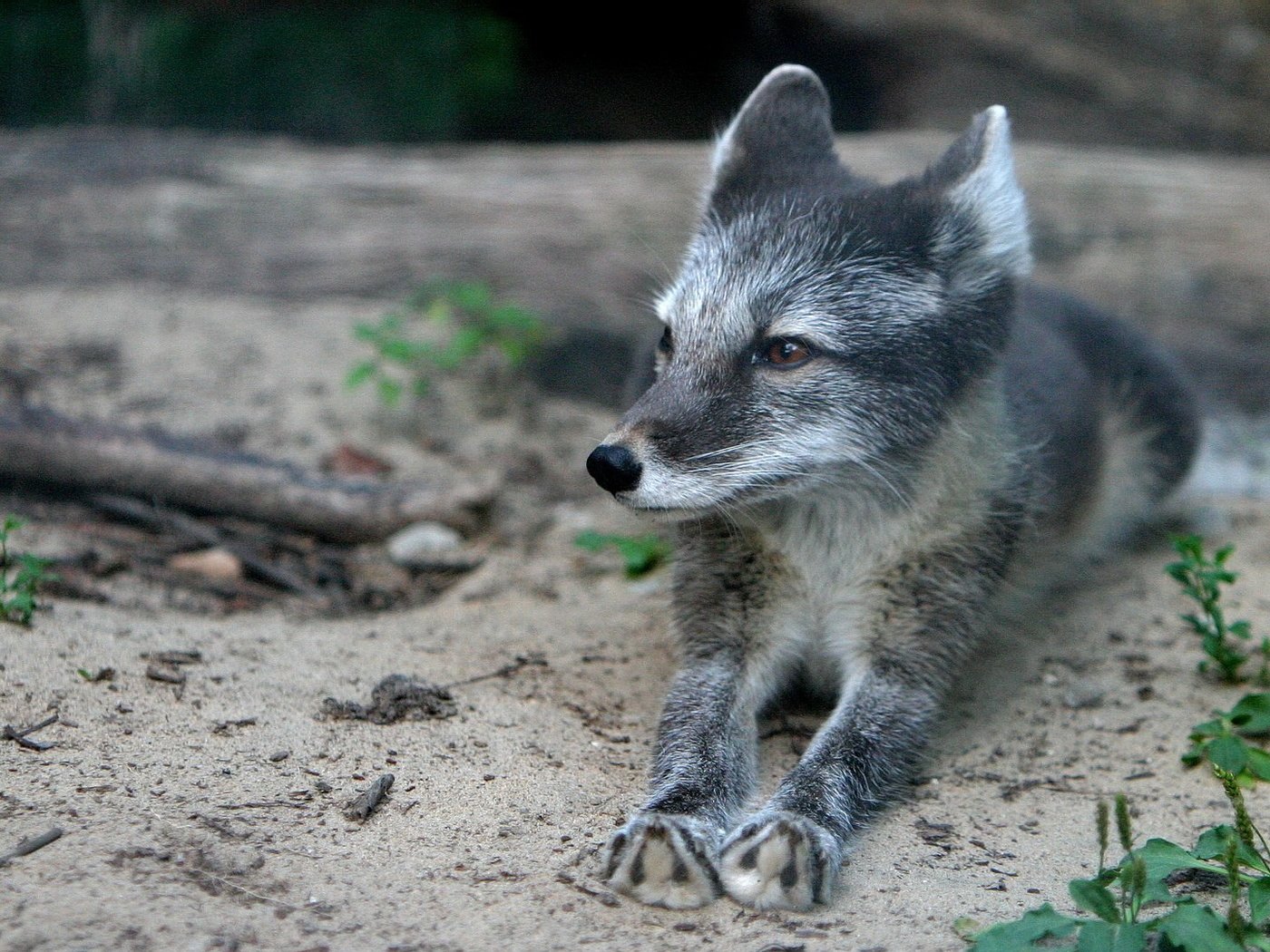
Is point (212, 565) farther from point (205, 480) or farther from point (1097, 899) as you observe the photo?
point (1097, 899)

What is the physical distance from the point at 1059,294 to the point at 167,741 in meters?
4.30

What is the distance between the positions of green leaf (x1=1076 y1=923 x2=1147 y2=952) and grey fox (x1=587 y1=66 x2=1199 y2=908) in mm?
891

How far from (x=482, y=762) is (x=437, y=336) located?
11.9 feet

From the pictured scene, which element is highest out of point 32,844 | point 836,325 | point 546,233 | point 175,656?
point 836,325

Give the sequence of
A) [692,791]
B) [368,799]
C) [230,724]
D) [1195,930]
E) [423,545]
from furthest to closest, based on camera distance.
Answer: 1. [423,545]
2. [230,724]
3. [692,791]
4. [368,799]
5. [1195,930]

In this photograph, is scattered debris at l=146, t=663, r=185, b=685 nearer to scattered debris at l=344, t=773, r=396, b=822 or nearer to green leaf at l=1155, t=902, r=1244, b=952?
scattered debris at l=344, t=773, r=396, b=822

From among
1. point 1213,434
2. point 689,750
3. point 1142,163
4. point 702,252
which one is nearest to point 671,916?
point 689,750

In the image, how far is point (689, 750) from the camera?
3.50m

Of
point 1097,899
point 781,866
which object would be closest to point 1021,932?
point 1097,899

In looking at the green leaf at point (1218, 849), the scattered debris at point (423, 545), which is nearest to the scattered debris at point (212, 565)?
the scattered debris at point (423, 545)

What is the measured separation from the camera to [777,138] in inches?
173

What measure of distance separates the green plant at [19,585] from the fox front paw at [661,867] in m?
2.00

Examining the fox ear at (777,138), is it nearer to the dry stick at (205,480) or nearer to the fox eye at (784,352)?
the fox eye at (784,352)

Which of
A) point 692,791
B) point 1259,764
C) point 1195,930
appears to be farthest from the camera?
point 1259,764
